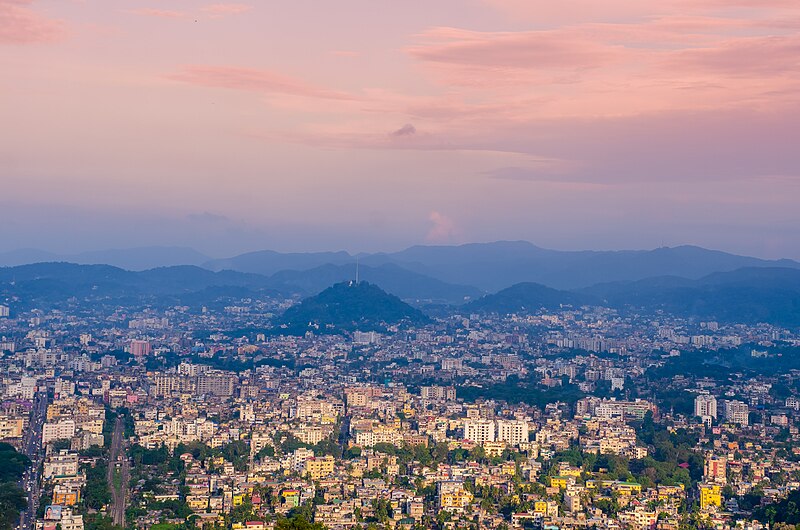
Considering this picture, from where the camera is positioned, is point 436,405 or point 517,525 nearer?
point 517,525

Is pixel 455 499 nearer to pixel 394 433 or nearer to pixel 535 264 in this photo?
pixel 394 433

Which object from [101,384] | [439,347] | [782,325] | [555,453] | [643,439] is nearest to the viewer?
[555,453]

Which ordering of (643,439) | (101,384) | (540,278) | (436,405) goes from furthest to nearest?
(540,278), (101,384), (436,405), (643,439)

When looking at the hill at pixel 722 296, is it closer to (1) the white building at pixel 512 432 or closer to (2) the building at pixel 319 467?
(1) the white building at pixel 512 432

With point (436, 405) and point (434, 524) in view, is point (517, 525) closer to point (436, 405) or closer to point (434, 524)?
point (434, 524)

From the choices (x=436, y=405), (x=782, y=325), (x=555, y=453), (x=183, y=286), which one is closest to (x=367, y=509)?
(x=555, y=453)

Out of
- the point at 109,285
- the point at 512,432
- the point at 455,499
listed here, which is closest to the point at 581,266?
the point at 109,285
